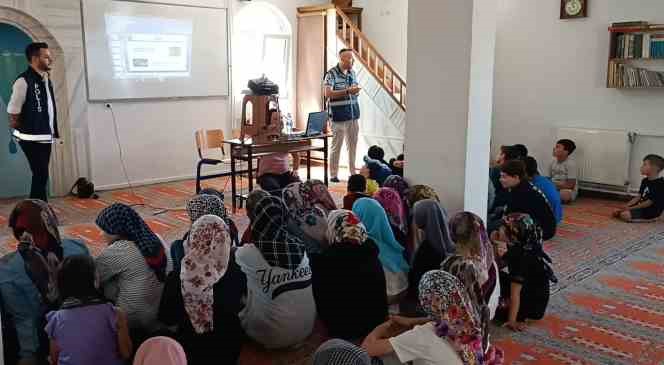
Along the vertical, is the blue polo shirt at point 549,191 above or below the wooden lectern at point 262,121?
below

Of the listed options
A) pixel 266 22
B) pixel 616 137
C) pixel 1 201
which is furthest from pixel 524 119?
pixel 1 201

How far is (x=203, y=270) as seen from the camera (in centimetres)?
258

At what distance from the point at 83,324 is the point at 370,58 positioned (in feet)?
21.4

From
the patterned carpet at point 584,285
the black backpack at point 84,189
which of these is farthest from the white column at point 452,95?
the black backpack at point 84,189

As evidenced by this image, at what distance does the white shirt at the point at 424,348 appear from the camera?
2.21 metres

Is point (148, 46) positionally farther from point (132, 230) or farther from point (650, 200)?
point (650, 200)

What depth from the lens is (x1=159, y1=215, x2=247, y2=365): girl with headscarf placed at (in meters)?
2.58

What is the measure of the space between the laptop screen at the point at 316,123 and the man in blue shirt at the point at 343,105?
2.50ft

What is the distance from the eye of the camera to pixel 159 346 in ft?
6.40

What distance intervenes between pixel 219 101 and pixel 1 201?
2.85 metres

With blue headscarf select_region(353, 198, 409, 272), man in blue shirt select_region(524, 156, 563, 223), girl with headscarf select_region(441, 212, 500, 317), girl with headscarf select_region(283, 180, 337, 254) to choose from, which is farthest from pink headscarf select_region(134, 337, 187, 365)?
man in blue shirt select_region(524, 156, 563, 223)

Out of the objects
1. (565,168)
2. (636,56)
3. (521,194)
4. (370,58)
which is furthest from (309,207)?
(370,58)

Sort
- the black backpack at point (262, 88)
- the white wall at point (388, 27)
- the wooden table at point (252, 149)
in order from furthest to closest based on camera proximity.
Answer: the white wall at point (388, 27), the black backpack at point (262, 88), the wooden table at point (252, 149)

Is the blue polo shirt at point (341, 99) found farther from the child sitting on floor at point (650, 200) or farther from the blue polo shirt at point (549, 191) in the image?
the child sitting on floor at point (650, 200)
